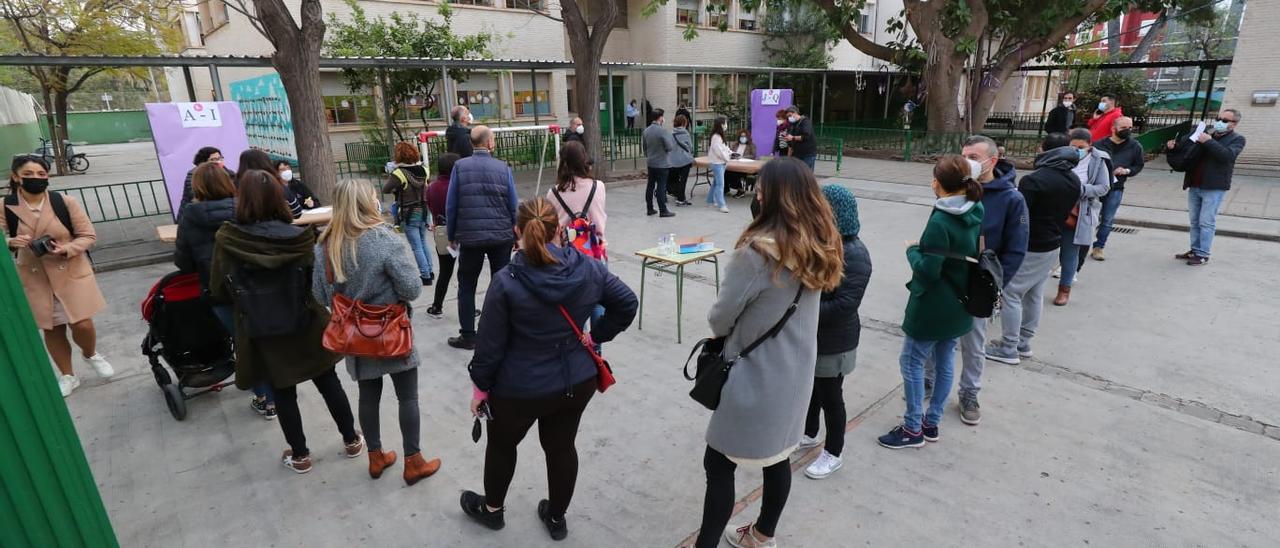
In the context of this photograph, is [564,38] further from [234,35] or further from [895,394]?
[895,394]

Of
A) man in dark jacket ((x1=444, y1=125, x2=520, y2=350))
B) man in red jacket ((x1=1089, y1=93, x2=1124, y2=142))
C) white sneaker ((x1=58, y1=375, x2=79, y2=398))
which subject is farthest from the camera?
man in red jacket ((x1=1089, y1=93, x2=1124, y2=142))

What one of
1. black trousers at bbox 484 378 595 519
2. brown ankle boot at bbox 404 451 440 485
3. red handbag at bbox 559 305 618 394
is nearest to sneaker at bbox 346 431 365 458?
brown ankle boot at bbox 404 451 440 485

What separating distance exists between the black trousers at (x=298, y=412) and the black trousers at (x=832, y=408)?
2.39m

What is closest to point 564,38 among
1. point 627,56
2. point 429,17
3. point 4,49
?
point 627,56

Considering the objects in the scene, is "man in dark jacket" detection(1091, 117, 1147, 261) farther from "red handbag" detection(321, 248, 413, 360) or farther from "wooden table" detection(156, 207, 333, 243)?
"wooden table" detection(156, 207, 333, 243)

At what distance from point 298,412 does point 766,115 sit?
1356 centimetres

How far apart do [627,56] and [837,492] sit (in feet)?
78.7

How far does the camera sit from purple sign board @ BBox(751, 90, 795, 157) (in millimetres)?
15055

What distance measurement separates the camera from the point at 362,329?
9.63 feet

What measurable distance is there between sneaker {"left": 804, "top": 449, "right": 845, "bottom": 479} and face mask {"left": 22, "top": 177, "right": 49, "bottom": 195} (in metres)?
4.95

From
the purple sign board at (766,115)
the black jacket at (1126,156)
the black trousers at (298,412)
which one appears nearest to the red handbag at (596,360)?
the black trousers at (298,412)

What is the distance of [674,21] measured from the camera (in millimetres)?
23953

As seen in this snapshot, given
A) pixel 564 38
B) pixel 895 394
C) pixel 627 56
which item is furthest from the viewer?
pixel 627 56

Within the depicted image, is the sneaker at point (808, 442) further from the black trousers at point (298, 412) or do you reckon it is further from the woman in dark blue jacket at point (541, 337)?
the black trousers at point (298, 412)
